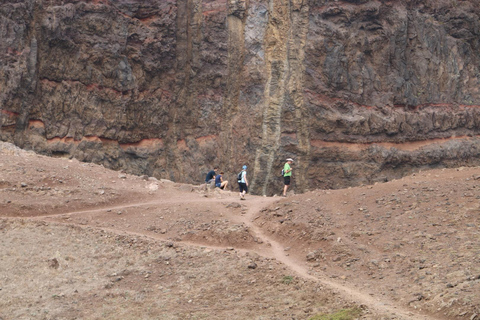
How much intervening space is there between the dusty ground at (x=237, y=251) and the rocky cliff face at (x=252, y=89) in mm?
10214

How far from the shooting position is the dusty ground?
10.8 metres

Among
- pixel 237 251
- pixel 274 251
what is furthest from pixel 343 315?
pixel 274 251

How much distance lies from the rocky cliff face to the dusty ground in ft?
33.5

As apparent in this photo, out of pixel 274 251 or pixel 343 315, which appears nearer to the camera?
pixel 343 315

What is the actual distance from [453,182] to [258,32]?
16732 millimetres

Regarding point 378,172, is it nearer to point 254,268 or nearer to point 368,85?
point 368,85

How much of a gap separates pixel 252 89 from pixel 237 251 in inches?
690

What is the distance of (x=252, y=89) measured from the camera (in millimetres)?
29984

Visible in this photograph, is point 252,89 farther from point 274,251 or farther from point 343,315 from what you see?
point 343,315

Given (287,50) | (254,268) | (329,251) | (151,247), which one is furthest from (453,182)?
(287,50)

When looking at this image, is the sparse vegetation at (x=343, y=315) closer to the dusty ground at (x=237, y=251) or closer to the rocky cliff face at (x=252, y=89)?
the dusty ground at (x=237, y=251)

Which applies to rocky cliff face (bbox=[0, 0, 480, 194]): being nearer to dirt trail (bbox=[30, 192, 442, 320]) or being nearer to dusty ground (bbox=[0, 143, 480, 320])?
dusty ground (bbox=[0, 143, 480, 320])

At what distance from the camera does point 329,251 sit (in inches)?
527

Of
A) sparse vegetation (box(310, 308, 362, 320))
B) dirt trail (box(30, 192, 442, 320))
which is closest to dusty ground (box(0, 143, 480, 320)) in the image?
dirt trail (box(30, 192, 442, 320))
